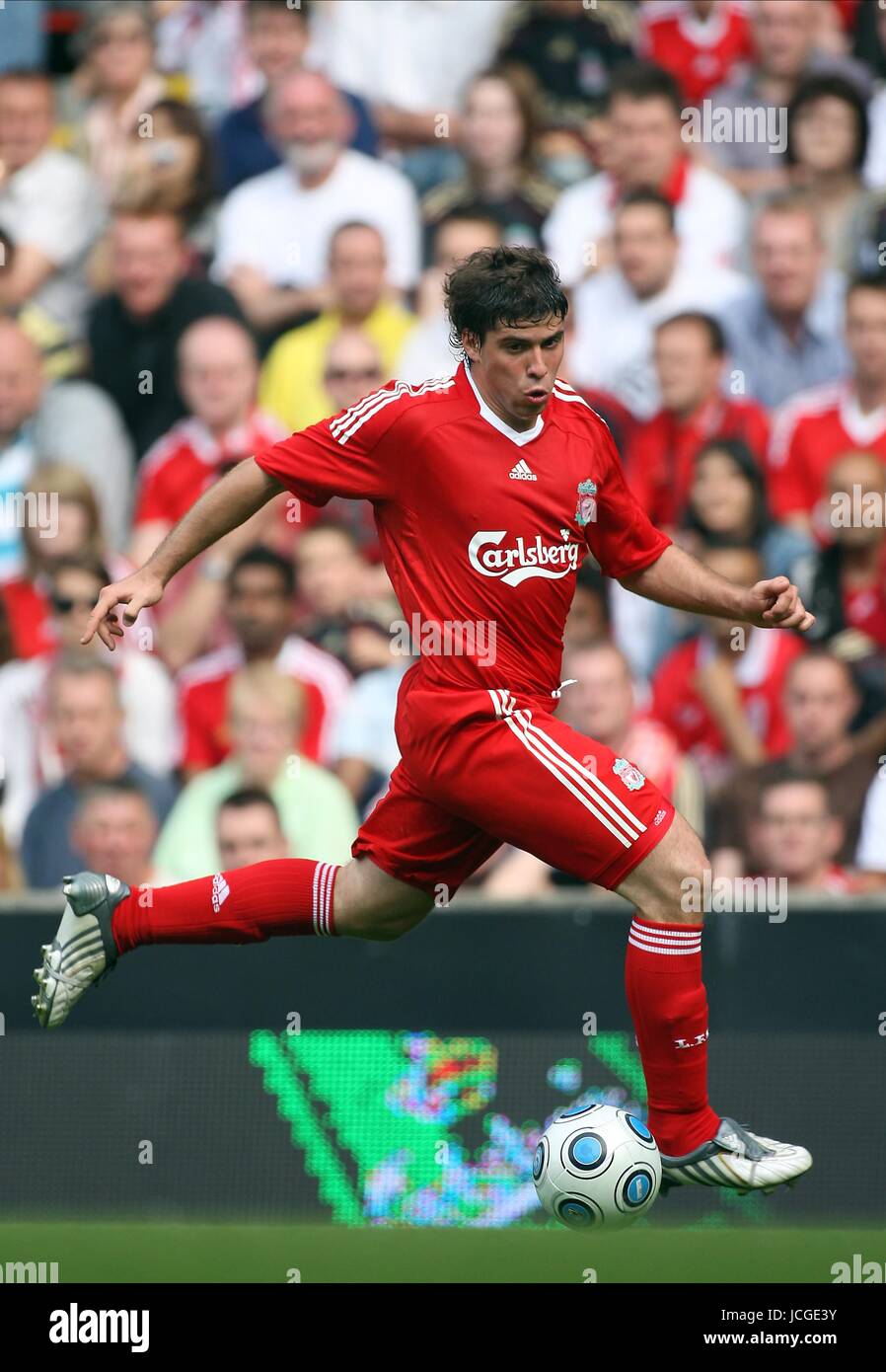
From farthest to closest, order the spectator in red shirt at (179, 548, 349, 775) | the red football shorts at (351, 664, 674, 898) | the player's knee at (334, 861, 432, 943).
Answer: the spectator in red shirt at (179, 548, 349, 775), the player's knee at (334, 861, 432, 943), the red football shorts at (351, 664, 674, 898)

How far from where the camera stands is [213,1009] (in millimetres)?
8555

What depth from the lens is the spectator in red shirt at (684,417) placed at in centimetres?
949

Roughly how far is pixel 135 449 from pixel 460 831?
4435 mm

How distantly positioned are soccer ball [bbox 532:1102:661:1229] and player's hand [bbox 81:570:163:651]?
175 centimetres

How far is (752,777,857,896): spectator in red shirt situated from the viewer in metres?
8.89

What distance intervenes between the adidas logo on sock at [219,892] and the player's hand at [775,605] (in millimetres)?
1598

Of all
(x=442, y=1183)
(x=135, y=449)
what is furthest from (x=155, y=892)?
(x=135, y=449)

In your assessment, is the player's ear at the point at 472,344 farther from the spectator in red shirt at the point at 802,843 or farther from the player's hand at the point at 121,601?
the spectator in red shirt at the point at 802,843

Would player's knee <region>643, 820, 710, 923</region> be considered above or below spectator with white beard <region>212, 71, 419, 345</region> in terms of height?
below
